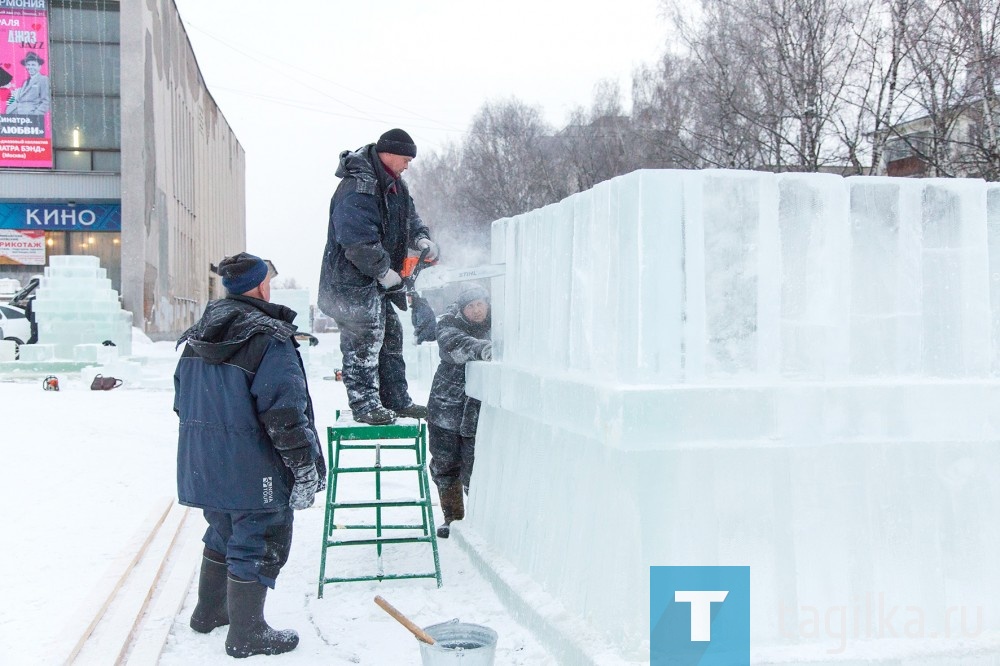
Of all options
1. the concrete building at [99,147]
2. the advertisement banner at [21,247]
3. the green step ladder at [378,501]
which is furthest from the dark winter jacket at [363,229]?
the advertisement banner at [21,247]

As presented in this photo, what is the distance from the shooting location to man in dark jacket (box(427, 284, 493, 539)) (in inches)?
203

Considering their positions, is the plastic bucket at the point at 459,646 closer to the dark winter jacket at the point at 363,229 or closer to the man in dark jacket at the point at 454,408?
the dark winter jacket at the point at 363,229

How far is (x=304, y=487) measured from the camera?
3.46m

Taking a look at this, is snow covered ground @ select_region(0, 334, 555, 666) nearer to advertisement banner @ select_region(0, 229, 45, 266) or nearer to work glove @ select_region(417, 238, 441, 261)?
work glove @ select_region(417, 238, 441, 261)

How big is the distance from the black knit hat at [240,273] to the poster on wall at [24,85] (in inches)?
1226

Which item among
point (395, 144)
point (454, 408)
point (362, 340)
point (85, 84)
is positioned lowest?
point (454, 408)

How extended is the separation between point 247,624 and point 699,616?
181 centimetres

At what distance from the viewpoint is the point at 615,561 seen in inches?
114

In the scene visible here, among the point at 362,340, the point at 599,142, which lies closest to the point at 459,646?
the point at 362,340

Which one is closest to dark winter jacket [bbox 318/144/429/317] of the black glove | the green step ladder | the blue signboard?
the green step ladder

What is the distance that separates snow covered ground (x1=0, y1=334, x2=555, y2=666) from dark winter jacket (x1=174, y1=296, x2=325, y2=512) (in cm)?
70

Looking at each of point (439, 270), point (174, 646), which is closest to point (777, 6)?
point (439, 270)

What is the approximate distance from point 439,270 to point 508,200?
101 feet

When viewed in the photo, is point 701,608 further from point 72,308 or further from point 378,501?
point 72,308
